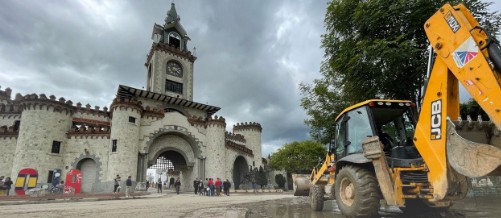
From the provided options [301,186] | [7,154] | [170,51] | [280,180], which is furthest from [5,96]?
[301,186]

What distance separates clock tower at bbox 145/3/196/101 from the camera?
120ft

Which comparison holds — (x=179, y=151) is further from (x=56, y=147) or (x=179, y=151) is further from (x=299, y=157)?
(x=299, y=157)

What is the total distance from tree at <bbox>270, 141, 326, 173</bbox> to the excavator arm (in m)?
35.1

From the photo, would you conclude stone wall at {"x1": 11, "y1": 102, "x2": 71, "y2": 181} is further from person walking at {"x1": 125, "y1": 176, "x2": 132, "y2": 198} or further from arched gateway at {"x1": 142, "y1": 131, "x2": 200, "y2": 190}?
person walking at {"x1": 125, "y1": 176, "x2": 132, "y2": 198}

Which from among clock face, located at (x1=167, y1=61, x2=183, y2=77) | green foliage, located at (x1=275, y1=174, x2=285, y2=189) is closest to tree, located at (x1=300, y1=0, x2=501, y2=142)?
clock face, located at (x1=167, y1=61, x2=183, y2=77)

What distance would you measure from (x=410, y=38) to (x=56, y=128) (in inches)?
1112

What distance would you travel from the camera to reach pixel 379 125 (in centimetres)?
673

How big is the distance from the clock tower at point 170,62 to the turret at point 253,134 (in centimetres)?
937

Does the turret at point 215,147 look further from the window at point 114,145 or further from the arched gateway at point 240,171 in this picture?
the window at point 114,145

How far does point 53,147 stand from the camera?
2520 cm

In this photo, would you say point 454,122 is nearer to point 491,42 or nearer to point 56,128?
point 491,42

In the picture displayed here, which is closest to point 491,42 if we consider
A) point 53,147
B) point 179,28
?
point 53,147

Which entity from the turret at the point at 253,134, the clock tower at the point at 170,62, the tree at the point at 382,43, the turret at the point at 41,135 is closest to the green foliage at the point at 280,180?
the turret at the point at 253,134

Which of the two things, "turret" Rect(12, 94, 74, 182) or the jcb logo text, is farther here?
"turret" Rect(12, 94, 74, 182)
